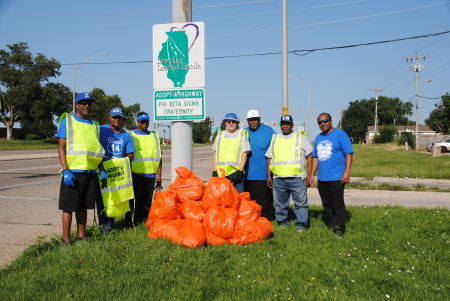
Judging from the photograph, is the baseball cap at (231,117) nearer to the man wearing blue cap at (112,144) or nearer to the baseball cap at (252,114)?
the baseball cap at (252,114)

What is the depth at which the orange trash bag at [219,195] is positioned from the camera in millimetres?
5371

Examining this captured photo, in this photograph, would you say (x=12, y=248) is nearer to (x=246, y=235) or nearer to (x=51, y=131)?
(x=246, y=235)

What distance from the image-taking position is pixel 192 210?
5.36 m

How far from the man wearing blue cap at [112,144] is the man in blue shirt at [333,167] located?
9.23 ft

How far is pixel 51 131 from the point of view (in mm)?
56719

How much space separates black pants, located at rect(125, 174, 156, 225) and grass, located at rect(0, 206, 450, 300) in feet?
1.83

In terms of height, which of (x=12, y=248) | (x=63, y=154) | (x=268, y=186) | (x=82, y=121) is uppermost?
(x=82, y=121)

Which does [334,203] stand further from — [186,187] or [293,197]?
[186,187]

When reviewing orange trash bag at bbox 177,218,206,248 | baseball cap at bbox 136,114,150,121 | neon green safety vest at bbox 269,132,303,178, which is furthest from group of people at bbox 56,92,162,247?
neon green safety vest at bbox 269,132,303,178

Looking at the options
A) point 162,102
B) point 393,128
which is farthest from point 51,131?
point 162,102

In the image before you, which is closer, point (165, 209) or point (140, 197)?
point (165, 209)

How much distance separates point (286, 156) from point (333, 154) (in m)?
0.69

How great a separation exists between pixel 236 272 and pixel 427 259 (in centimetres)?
216

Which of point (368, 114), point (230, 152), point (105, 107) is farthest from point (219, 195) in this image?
point (368, 114)
